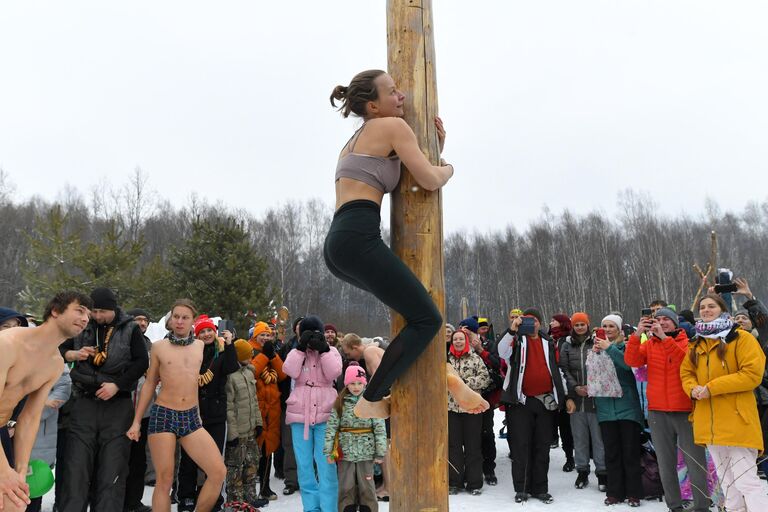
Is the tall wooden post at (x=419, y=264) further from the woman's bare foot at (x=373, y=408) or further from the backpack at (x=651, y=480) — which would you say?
the backpack at (x=651, y=480)

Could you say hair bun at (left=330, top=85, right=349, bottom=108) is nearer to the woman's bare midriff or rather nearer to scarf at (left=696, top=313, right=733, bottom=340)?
the woman's bare midriff

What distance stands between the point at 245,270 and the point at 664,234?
33.8 meters

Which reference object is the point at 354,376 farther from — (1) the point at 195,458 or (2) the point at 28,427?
(2) the point at 28,427

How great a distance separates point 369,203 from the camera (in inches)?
100

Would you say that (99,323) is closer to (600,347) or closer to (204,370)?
(204,370)

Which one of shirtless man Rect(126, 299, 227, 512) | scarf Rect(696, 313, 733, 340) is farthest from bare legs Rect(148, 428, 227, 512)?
scarf Rect(696, 313, 733, 340)

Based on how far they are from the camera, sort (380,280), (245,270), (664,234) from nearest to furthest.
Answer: (380,280), (245,270), (664,234)

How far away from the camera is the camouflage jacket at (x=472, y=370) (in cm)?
787

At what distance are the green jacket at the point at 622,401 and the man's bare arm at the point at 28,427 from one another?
587cm

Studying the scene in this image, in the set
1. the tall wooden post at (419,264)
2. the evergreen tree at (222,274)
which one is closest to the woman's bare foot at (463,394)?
the tall wooden post at (419,264)

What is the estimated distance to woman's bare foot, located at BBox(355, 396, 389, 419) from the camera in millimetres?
2725

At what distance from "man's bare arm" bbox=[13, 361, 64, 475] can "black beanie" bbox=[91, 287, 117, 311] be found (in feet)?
6.89

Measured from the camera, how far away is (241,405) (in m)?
7.14

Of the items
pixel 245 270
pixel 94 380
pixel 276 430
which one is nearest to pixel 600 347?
pixel 276 430
